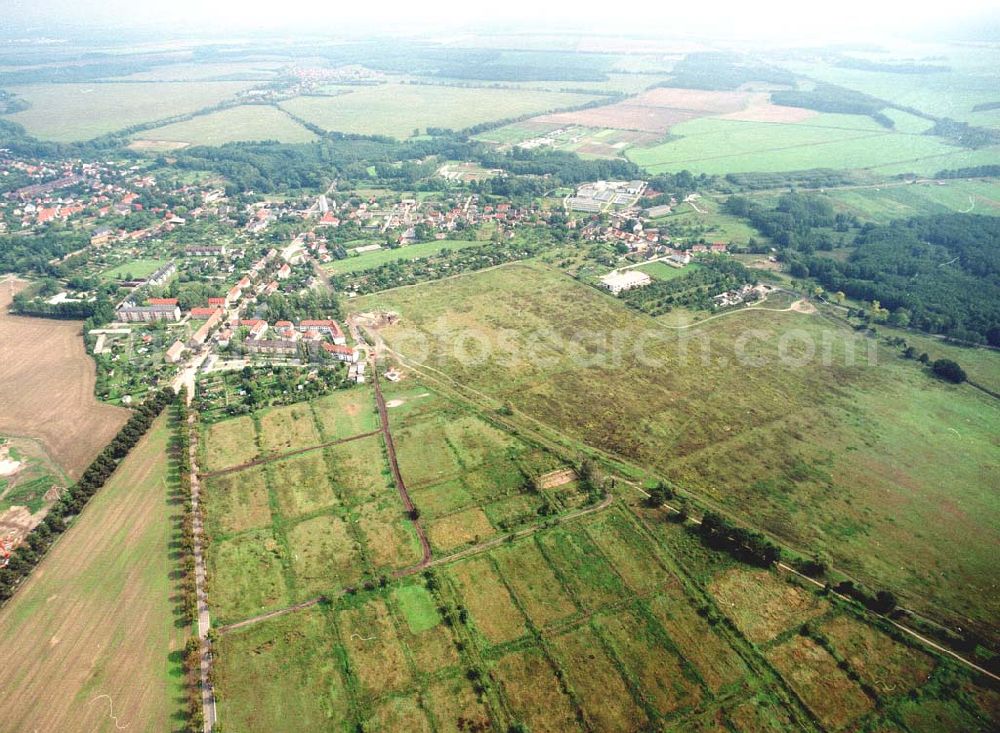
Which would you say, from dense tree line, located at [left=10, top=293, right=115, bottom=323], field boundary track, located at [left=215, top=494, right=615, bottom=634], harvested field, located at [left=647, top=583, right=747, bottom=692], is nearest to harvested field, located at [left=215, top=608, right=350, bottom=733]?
field boundary track, located at [left=215, top=494, right=615, bottom=634]

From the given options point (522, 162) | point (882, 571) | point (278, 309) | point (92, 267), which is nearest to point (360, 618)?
point (882, 571)

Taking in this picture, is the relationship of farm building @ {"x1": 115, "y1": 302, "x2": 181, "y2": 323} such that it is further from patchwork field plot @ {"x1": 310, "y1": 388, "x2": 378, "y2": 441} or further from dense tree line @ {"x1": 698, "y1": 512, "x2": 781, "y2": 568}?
dense tree line @ {"x1": 698, "y1": 512, "x2": 781, "y2": 568}

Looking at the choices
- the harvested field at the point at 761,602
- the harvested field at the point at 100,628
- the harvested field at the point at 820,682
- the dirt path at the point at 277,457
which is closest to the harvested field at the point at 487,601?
the harvested field at the point at 761,602

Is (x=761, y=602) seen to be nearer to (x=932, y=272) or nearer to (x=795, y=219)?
(x=932, y=272)

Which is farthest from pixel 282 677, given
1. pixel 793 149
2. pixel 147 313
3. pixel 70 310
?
pixel 793 149

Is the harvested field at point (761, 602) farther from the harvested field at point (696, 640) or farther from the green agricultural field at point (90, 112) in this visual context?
the green agricultural field at point (90, 112)

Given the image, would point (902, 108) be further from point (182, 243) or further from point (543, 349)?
point (182, 243)
